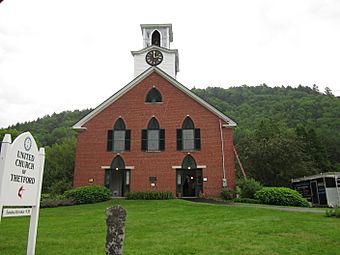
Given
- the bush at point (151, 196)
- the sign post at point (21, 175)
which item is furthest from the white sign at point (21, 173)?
the bush at point (151, 196)

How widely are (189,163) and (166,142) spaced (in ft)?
7.70

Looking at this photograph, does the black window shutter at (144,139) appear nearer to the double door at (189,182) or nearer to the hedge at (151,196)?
the double door at (189,182)

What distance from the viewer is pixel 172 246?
781 cm

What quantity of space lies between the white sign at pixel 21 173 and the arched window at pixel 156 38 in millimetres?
26828

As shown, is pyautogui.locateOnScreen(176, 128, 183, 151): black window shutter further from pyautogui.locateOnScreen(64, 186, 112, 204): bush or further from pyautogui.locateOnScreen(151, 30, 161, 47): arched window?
pyautogui.locateOnScreen(151, 30, 161, 47): arched window

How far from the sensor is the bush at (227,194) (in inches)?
869

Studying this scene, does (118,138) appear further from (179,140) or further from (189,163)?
(189,163)

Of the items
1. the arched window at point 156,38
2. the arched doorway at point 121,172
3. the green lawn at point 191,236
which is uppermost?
the arched window at point 156,38

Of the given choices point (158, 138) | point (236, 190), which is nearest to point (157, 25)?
point (158, 138)

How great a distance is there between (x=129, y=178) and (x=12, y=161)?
1815cm

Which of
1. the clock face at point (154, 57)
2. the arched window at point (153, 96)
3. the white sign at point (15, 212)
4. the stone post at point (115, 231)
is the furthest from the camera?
the clock face at point (154, 57)

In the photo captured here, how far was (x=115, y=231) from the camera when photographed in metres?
4.70

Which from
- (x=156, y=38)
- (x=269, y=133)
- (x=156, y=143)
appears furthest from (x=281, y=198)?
(x=269, y=133)

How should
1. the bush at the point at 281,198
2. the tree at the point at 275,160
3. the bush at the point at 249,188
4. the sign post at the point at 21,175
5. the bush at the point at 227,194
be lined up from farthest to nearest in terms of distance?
the tree at the point at 275,160 < the bush at the point at 227,194 < the bush at the point at 249,188 < the bush at the point at 281,198 < the sign post at the point at 21,175
